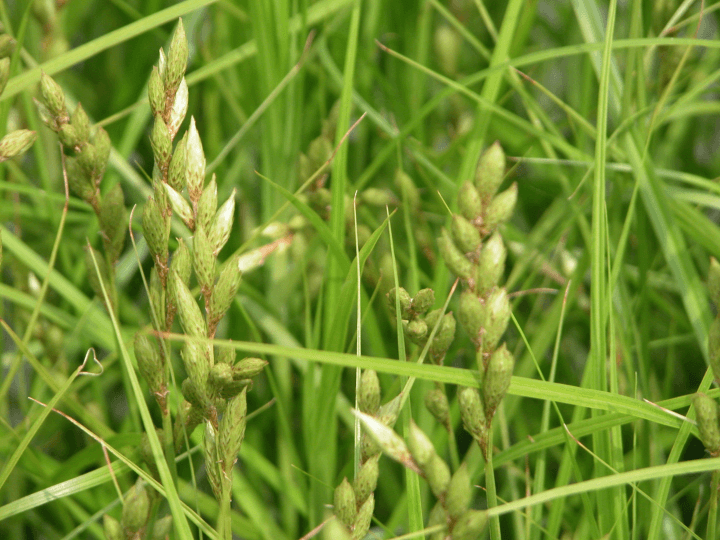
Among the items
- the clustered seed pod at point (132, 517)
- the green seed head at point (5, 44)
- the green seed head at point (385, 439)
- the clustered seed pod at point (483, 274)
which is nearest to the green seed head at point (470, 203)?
the clustered seed pod at point (483, 274)

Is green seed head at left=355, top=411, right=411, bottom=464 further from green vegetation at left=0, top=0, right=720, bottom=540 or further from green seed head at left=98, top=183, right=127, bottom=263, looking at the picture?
green seed head at left=98, top=183, right=127, bottom=263

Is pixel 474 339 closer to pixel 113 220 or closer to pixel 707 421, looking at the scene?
pixel 707 421

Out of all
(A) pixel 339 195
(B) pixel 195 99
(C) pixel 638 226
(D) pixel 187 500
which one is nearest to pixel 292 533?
(D) pixel 187 500

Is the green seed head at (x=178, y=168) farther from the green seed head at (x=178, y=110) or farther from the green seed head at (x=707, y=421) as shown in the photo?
the green seed head at (x=707, y=421)

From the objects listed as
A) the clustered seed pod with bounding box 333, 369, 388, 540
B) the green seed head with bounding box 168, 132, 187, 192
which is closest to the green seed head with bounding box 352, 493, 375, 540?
the clustered seed pod with bounding box 333, 369, 388, 540

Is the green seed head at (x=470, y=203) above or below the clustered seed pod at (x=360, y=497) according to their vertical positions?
above

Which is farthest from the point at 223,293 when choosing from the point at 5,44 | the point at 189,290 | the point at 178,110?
the point at 5,44
